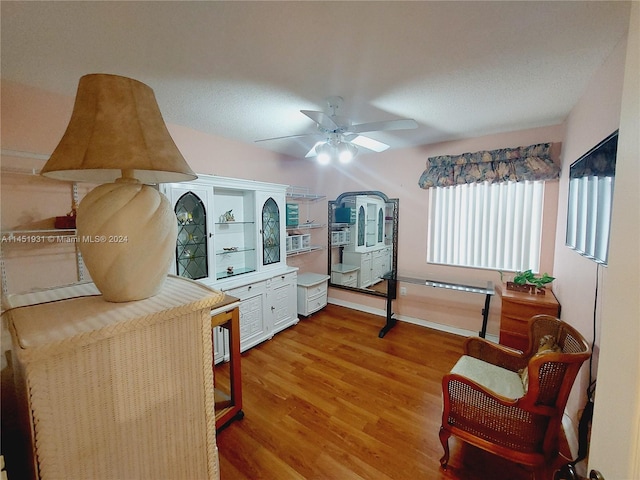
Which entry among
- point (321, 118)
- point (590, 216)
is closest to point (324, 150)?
point (321, 118)

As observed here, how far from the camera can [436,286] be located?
291 centimetres

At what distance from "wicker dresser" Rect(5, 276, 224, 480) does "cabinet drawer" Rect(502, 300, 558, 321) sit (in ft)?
8.02

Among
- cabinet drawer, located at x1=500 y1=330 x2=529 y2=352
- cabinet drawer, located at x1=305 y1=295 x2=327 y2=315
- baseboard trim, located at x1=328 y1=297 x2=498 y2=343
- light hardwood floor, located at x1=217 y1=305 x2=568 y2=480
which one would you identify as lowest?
light hardwood floor, located at x1=217 y1=305 x2=568 y2=480

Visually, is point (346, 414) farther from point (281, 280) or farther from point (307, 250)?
point (307, 250)

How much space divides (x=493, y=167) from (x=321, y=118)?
2.07 meters

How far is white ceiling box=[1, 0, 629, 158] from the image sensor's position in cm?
114

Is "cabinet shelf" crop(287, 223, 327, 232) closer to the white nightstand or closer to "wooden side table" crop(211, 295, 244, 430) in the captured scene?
the white nightstand

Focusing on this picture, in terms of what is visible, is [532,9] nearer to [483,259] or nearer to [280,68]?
[280,68]

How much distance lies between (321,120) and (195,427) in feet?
5.85

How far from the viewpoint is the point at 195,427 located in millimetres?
761

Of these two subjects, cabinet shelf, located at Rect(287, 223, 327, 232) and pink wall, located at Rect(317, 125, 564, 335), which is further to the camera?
cabinet shelf, located at Rect(287, 223, 327, 232)

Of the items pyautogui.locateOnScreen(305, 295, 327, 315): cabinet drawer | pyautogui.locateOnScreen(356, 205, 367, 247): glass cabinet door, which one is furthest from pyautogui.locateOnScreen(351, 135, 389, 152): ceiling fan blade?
pyautogui.locateOnScreen(305, 295, 327, 315): cabinet drawer

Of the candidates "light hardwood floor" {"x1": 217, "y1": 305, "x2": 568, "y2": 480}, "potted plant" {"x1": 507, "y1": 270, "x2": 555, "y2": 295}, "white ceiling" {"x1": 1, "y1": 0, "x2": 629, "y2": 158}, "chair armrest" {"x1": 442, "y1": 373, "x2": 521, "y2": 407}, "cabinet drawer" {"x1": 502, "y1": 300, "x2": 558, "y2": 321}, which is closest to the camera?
"white ceiling" {"x1": 1, "y1": 0, "x2": 629, "y2": 158}

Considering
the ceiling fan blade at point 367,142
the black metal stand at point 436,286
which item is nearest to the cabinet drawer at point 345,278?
the black metal stand at point 436,286
